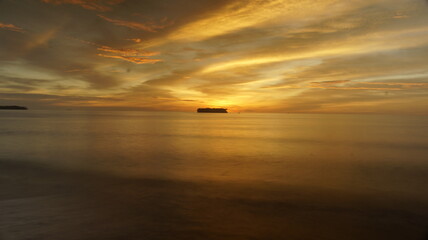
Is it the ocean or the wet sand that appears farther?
the ocean

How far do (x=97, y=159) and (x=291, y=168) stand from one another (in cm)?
1286

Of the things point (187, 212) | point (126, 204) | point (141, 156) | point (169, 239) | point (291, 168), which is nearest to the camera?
point (169, 239)

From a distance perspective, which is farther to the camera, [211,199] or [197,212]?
[211,199]

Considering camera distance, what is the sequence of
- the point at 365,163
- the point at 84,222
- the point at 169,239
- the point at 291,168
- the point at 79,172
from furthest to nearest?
the point at 365,163 → the point at 291,168 → the point at 79,172 → the point at 84,222 → the point at 169,239

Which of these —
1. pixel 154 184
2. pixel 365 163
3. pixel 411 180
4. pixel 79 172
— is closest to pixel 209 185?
pixel 154 184

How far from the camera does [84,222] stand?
814cm

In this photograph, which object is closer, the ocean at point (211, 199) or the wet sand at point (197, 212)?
the wet sand at point (197, 212)

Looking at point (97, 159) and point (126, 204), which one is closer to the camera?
point (126, 204)

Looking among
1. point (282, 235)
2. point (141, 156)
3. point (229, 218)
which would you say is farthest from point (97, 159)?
point (282, 235)

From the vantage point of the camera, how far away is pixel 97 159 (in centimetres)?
1981

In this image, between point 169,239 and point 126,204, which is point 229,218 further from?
point 126,204

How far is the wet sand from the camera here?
25.0 feet

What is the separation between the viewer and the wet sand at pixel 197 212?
7613 mm

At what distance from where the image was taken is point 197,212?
9.05 m
